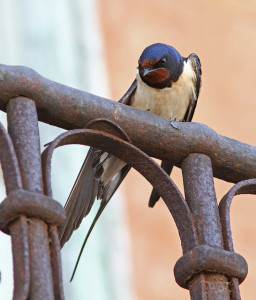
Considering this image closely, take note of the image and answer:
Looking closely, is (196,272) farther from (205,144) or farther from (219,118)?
(219,118)

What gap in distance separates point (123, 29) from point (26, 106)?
127 inches

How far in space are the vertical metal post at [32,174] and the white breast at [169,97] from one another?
1412 mm

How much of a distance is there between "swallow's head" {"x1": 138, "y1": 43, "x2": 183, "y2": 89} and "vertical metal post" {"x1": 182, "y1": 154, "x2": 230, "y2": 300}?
1247 mm

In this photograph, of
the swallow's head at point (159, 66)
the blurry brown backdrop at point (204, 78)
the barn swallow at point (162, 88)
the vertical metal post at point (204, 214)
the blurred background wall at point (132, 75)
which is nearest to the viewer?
the vertical metal post at point (204, 214)

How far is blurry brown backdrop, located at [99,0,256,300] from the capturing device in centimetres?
414


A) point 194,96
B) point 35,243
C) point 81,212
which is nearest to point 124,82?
point 194,96

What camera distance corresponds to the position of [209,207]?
158 centimetres

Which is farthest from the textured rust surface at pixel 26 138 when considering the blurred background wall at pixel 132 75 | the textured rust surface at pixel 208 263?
the blurred background wall at pixel 132 75

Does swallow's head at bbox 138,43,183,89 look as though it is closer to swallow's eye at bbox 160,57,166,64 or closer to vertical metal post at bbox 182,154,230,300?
swallow's eye at bbox 160,57,166,64

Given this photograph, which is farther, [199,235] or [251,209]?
Answer: [251,209]

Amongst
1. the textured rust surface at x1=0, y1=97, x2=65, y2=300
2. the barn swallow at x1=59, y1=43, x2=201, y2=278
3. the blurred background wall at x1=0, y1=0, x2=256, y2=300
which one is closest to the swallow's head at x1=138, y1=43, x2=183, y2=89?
the barn swallow at x1=59, y1=43, x2=201, y2=278

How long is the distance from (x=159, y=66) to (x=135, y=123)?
52.4 inches

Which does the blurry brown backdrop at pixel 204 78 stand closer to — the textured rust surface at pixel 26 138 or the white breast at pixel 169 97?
the white breast at pixel 169 97

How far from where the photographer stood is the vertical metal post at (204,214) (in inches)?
58.8
